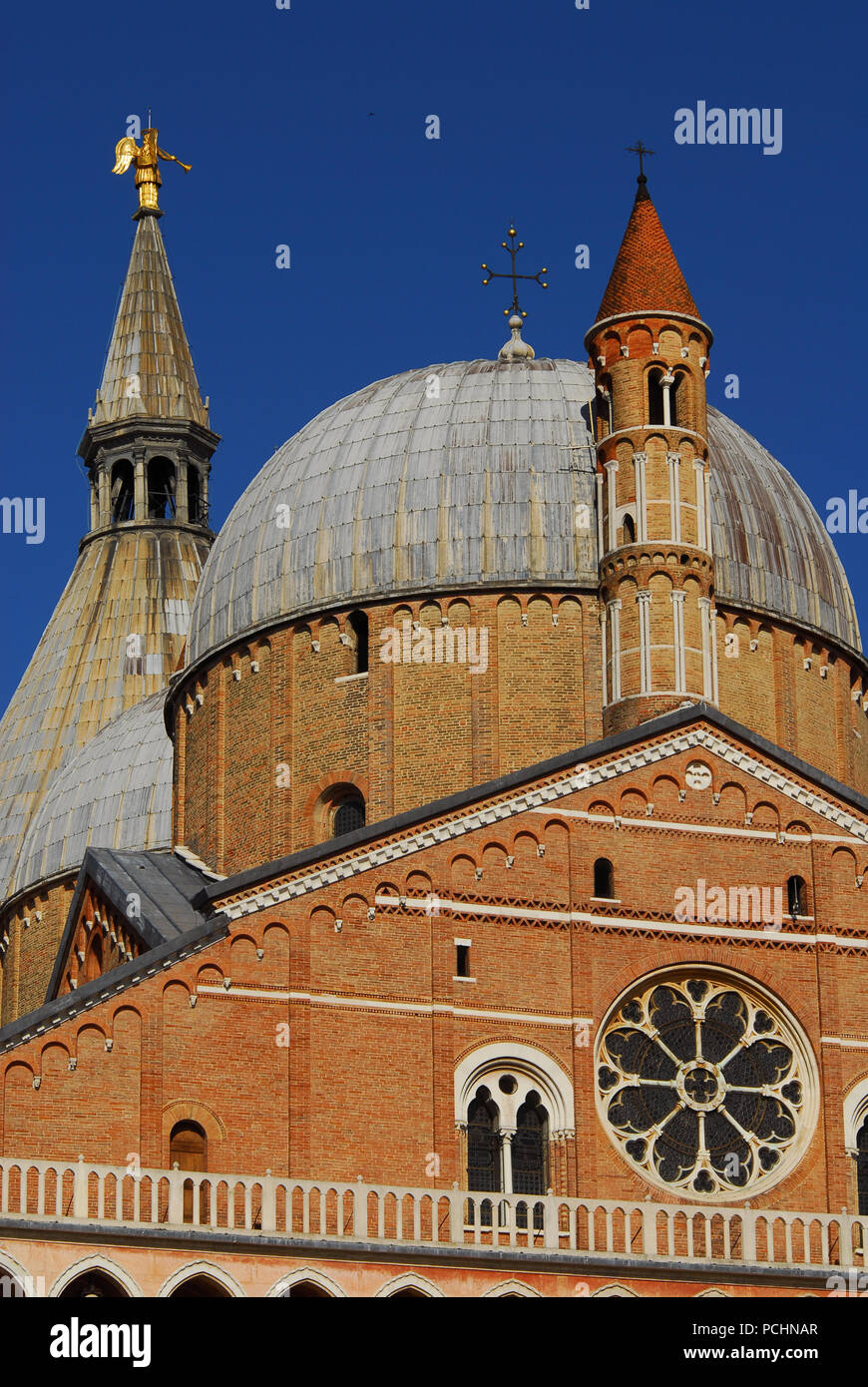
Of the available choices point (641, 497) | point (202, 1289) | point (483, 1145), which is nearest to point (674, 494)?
point (641, 497)

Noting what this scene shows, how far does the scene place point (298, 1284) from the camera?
1371 inches

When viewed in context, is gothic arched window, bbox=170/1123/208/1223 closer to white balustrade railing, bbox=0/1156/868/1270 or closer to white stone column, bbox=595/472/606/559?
white balustrade railing, bbox=0/1156/868/1270

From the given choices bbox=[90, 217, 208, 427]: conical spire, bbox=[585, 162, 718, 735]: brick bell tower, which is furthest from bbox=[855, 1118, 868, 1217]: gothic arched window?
bbox=[90, 217, 208, 427]: conical spire

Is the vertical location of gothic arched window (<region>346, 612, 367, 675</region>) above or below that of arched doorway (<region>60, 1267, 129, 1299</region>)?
above

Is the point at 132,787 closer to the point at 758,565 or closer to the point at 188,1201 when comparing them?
the point at 758,565

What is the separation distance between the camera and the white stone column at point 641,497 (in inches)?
1783

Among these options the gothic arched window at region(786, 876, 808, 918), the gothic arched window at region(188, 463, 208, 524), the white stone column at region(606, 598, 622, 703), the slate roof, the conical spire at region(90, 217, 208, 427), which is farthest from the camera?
the conical spire at region(90, 217, 208, 427)

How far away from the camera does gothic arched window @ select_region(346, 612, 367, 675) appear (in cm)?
4797

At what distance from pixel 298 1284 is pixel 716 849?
890 centimetres

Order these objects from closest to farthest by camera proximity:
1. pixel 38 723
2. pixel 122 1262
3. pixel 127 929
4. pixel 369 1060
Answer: pixel 122 1262 → pixel 369 1060 → pixel 127 929 → pixel 38 723

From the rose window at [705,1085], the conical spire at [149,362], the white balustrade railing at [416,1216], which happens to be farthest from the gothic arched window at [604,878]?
the conical spire at [149,362]

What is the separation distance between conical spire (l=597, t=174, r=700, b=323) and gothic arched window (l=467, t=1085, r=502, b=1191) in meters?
13.4

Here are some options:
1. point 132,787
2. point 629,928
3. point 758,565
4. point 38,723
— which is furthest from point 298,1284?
point 38,723
